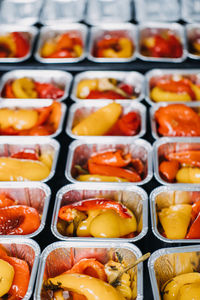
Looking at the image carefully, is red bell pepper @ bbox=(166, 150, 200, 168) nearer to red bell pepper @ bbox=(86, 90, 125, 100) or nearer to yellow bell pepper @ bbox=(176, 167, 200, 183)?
yellow bell pepper @ bbox=(176, 167, 200, 183)

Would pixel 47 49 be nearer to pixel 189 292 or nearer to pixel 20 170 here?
pixel 20 170

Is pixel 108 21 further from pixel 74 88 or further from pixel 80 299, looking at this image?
pixel 80 299

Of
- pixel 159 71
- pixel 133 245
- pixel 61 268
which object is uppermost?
pixel 159 71

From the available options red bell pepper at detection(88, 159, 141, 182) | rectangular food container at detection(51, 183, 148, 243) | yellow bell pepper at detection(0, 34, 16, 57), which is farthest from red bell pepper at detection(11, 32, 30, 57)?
rectangular food container at detection(51, 183, 148, 243)

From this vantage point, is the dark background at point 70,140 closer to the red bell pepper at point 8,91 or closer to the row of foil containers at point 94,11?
the red bell pepper at point 8,91

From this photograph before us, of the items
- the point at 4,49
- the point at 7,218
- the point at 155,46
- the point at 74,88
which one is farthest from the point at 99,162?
the point at 4,49

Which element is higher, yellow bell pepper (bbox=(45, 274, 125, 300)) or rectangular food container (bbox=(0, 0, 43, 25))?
rectangular food container (bbox=(0, 0, 43, 25))
